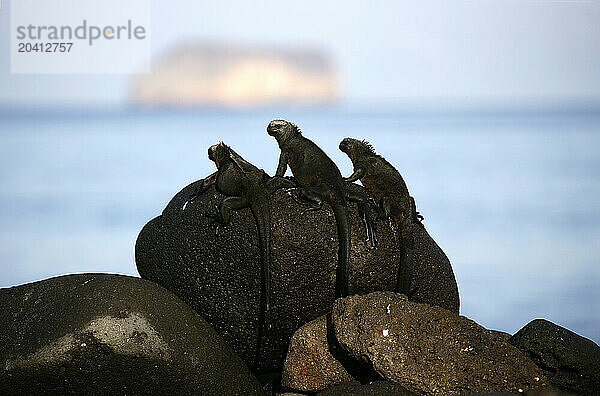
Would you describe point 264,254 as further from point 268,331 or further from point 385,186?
point 385,186

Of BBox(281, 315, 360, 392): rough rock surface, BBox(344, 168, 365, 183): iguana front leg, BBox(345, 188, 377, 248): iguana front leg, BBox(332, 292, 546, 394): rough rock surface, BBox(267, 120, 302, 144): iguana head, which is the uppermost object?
BBox(267, 120, 302, 144): iguana head

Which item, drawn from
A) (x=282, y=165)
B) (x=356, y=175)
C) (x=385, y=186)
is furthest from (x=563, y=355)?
(x=282, y=165)

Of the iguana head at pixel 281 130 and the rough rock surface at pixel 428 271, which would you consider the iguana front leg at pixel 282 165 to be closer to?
the iguana head at pixel 281 130

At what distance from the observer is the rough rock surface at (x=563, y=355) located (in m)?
5.37

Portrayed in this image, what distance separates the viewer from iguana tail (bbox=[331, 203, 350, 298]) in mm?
5703

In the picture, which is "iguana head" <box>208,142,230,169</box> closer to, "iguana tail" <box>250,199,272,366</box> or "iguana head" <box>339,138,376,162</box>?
"iguana tail" <box>250,199,272,366</box>

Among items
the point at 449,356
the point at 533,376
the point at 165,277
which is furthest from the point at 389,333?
the point at 165,277

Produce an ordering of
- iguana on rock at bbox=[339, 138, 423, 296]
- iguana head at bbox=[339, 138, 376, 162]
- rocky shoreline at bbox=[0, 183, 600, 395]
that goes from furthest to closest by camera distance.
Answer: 1. iguana head at bbox=[339, 138, 376, 162]
2. iguana on rock at bbox=[339, 138, 423, 296]
3. rocky shoreline at bbox=[0, 183, 600, 395]

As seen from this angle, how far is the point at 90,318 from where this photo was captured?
5.27 m

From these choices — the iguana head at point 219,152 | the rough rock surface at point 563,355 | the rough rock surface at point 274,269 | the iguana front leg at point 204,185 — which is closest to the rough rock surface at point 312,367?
→ the rough rock surface at point 274,269

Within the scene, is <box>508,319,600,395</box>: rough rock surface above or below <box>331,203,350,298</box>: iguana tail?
below

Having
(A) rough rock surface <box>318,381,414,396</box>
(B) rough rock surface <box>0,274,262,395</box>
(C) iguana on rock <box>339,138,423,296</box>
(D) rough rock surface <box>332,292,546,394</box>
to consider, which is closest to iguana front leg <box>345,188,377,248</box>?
(C) iguana on rock <box>339,138,423,296</box>

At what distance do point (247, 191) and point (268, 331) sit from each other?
102 cm

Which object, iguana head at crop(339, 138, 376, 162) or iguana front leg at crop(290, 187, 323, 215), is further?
iguana head at crop(339, 138, 376, 162)
